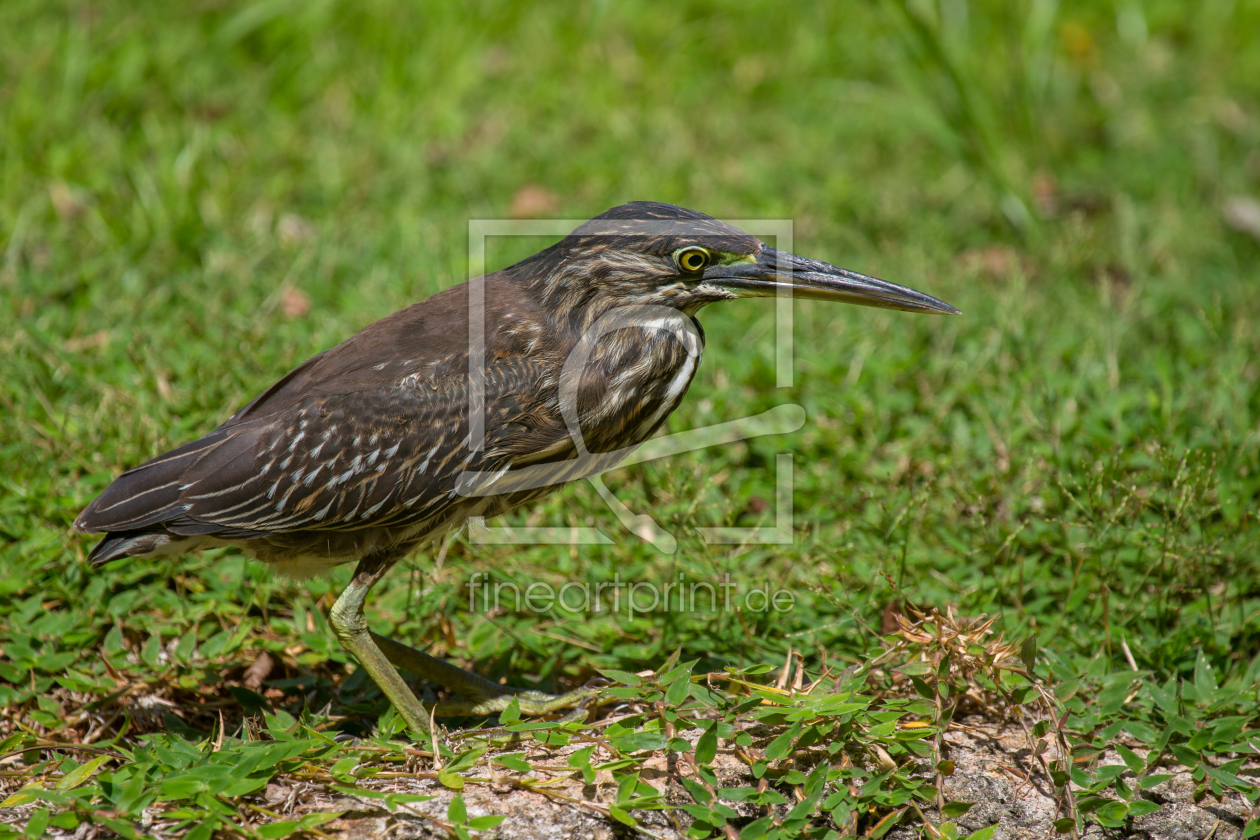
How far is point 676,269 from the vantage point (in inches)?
135

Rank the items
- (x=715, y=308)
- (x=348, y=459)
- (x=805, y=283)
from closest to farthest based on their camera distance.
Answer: (x=348, y=459) → (x=805, y=283) → (x=715, y=308)

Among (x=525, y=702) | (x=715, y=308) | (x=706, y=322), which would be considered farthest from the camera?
(x=715, y=308)

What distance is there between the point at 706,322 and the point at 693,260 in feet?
6.17

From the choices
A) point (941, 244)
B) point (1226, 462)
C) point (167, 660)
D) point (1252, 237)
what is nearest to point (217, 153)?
point (167, 660)

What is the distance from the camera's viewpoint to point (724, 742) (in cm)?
293

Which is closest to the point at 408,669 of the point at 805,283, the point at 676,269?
the point at 676,269

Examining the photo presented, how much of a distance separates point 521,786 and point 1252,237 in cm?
529

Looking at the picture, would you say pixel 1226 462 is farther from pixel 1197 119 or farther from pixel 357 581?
pixel 1197 119

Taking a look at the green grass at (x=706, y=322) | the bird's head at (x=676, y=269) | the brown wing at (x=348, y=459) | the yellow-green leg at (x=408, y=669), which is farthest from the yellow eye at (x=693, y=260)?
the yellow-green leg at (x=408, y=669)

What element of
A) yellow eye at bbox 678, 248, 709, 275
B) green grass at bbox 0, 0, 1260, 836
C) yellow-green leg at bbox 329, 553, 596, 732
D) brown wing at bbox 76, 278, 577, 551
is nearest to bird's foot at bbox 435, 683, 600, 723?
yellow-green leg at bbox 329, 553, 596, 732

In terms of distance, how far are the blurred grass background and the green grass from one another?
22mm

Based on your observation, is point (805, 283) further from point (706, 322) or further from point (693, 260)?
point (706, 322)

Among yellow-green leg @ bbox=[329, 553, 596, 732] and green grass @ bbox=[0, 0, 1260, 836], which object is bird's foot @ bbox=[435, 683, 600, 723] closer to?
yellow-green leg @ bbox=[329, 553, 596, 732]

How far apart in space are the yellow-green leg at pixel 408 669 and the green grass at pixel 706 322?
132 mm
